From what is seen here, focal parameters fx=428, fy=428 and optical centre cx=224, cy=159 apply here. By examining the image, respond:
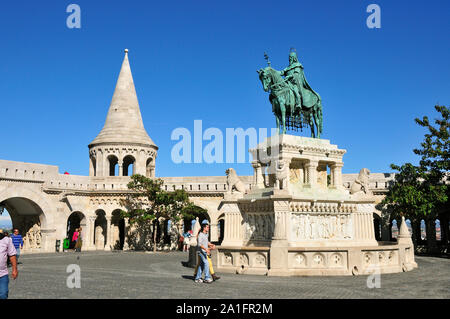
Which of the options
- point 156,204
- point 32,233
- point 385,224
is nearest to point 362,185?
point 385,224

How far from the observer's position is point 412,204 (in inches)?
882

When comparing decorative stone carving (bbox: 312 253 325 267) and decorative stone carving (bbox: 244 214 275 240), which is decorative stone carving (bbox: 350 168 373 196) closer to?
decorative stone carving (bbox: 244 214 275 240)

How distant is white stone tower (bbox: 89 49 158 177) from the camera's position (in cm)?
3238

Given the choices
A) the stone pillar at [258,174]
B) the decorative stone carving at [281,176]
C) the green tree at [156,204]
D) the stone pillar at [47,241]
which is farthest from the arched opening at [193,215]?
the decorative stone carving at [281,176]

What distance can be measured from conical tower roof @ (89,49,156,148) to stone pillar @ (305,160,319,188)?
2084 cm

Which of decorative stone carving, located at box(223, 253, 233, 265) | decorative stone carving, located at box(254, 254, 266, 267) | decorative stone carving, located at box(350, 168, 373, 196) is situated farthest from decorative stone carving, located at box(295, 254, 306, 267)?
decorative stone carving, located at box(350, 168, 373, 196)

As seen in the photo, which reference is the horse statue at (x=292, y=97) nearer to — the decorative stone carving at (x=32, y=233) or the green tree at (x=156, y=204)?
the green tree at (x=156, y=204)

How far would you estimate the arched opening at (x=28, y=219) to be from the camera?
27.6 meters

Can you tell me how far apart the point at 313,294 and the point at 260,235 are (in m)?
5.48

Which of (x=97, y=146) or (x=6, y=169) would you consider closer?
(x=6, y=169)

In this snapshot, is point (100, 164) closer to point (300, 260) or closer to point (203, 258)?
point (300, 260)
